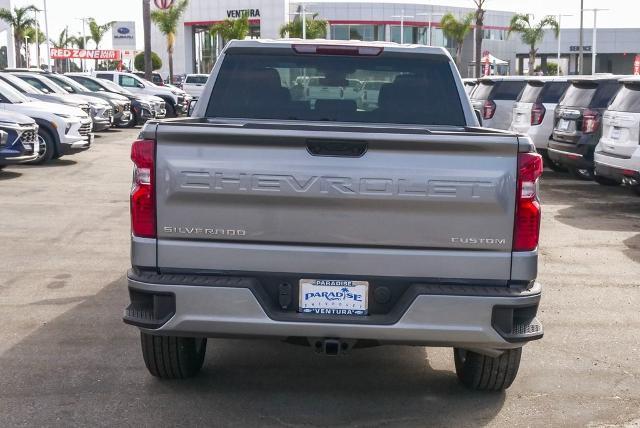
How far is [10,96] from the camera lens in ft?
59.9

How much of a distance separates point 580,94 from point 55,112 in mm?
9660

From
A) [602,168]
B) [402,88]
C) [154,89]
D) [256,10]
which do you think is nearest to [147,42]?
[154,89]

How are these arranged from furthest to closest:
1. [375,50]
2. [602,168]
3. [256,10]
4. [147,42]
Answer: [256,10]
[147,42]
[602,168]
[375,50]

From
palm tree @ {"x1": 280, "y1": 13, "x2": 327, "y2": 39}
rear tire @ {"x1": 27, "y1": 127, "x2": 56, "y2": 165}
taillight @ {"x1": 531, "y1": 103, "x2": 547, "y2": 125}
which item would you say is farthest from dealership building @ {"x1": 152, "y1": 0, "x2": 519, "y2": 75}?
taillight @ {"x1": 531, "y1": 103, "x2": 547, "y2": 125}

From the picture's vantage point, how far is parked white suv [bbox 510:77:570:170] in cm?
1759

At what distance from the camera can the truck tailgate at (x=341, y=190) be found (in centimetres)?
448

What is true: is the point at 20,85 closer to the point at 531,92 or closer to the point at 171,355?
the point at 531,92

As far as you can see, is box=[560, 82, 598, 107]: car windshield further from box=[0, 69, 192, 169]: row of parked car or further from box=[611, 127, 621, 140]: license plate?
box=[0, 69, 192, 169]: row of parked car

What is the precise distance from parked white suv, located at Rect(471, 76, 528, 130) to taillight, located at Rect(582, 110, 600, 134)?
202 inches

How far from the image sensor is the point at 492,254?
15.0ft

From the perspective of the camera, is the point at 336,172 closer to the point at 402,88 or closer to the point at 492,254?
the point at 492,254

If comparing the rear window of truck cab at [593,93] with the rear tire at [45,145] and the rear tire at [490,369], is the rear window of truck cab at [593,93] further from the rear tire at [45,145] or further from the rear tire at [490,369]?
the rear tire at [490,369]

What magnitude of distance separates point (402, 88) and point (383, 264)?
188 centimetres

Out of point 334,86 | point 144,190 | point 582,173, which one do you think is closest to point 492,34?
point 582,173
